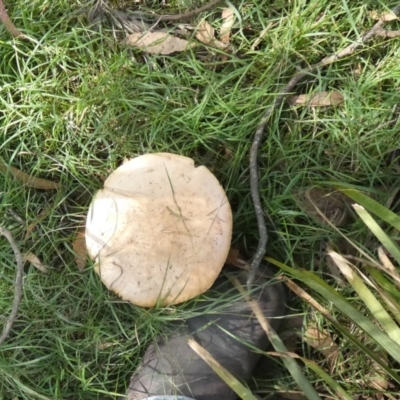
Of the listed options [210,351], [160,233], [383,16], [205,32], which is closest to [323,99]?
[383,16]

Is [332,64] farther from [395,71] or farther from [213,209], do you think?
[213,209]

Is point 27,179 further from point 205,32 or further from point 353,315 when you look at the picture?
point 353,315

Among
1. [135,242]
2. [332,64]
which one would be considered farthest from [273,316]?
[332,64]

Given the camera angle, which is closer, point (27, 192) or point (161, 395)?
point (161, 395)

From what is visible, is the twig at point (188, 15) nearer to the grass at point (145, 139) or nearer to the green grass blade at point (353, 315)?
the grass at point (145, 139)

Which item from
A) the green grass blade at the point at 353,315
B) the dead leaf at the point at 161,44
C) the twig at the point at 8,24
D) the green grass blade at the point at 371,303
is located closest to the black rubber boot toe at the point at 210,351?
the green grass blade at the point at 353,315

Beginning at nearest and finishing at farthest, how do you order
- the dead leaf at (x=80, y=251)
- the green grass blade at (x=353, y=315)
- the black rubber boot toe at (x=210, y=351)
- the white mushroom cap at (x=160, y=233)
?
1. the green grass blade at (x=353, y=315)
2. the white mushroom cap at (x=160, y=233)
3. the black rubber boot toe at (x=210, y=351)
4. the dead leaf at (x=80, y=251)

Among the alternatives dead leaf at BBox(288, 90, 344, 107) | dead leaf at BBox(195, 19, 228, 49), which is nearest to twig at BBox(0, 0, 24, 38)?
dead leaf at BBox(195, 19, 228, 49)
